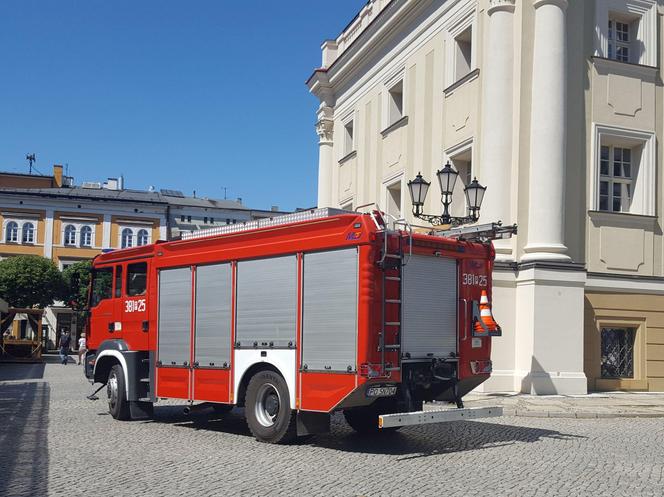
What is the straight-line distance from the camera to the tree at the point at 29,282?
177 ft

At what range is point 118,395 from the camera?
13.7 metres

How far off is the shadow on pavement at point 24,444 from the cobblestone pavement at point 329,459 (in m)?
0.02

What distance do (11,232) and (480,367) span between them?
199 feet

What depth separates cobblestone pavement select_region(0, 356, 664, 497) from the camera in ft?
26.5

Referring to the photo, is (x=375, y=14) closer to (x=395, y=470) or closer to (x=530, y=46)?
(x=530, y=46)

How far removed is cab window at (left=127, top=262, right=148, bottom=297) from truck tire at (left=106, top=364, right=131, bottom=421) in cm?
130

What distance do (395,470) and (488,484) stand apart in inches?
45.9

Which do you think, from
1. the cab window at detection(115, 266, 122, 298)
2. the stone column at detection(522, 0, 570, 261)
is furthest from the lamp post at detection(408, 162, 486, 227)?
the cab window at detection(115, 266, 122, 298)

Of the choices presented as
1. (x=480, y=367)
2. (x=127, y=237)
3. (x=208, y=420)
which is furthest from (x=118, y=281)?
(x=127, y=237)

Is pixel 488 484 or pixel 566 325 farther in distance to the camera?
pixel 566 325

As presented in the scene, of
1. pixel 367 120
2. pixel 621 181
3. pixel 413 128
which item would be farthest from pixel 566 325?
pixel 367 120

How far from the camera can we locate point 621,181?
20.7m

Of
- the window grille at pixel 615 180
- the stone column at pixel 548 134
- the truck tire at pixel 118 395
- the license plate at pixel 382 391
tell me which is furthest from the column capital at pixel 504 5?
the license plate at pixel 382 391

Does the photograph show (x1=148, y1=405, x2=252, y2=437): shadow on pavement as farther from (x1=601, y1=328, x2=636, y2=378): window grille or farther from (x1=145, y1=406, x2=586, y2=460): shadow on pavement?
(x1=601, y1=328, x2=636, y2=378): window grille
